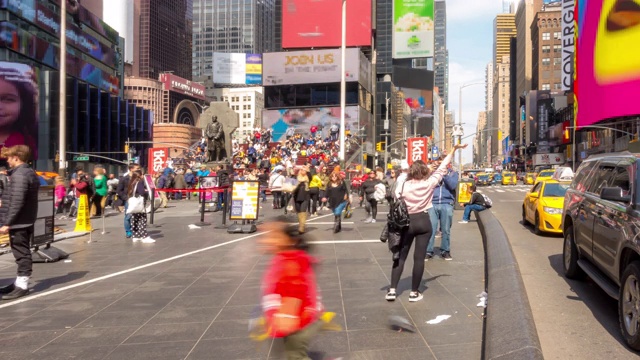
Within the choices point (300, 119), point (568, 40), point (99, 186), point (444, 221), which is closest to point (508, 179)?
point (568, 40)

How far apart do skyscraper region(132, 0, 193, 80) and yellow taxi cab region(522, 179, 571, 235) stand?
567 feet

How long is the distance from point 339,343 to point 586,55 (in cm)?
6355

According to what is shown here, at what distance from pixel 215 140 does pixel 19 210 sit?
2044 centimetres

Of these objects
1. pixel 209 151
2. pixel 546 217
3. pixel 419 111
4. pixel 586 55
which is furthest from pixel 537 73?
pixel 546 217

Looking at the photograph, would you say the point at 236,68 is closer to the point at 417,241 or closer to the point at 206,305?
the point at 206,305

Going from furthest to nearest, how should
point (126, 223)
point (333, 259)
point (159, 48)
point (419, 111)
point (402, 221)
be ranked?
point (159, 48), point (419, 111), point (126, 223), point (333, 259), point (402, 221)

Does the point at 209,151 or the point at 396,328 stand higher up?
the point at 209,151

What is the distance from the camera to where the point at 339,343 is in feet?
18.3

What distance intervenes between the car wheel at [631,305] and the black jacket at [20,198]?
700 cm

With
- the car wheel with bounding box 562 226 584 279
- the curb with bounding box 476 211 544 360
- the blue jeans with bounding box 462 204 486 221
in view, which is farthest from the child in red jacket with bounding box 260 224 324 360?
the blue jeans with bounding box 462 204 486 221

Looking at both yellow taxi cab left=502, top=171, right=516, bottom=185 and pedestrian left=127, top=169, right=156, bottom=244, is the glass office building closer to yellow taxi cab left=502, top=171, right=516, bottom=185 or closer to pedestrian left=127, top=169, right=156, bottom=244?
yellow taxi cab left=502, top=171, right=516, bottom=185

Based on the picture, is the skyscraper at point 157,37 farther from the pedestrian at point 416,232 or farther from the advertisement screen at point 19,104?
the pedestrian at point 416,232

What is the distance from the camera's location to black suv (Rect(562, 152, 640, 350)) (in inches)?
215

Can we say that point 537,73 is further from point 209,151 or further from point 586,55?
point 209,151
